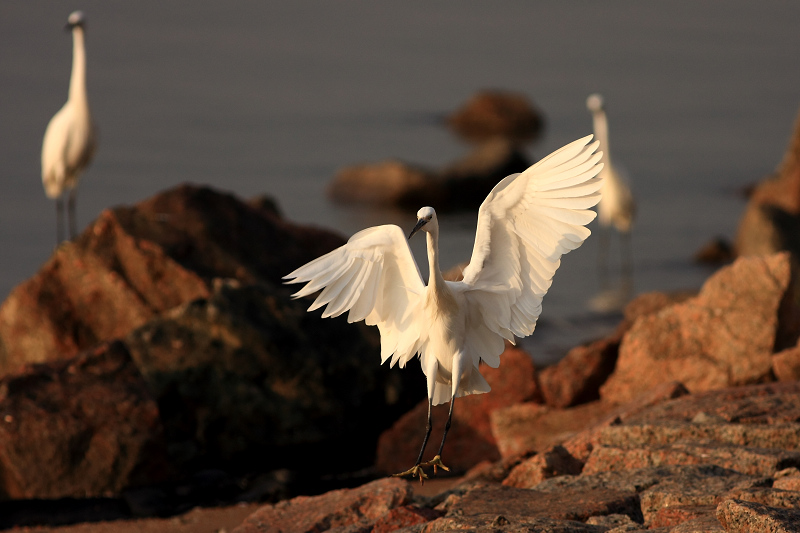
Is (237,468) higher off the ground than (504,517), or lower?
lower

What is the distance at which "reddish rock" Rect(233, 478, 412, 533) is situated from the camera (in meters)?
6.09

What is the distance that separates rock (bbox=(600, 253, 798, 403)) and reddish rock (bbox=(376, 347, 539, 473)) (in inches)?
31.3

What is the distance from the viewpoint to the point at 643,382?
338 inches

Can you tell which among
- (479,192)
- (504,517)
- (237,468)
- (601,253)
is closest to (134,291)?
(237,468)

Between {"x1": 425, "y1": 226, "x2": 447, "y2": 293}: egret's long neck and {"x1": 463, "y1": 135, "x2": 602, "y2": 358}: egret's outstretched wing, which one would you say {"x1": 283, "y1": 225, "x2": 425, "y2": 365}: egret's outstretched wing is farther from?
{"x1": 463, "y1": 135, "x2": 602, "y2": 358}: egret's outstretched wing

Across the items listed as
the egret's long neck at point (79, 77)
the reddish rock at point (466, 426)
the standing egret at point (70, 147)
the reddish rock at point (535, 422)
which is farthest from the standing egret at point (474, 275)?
the egret's long neck at point (79, 77)

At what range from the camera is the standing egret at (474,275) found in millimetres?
6082

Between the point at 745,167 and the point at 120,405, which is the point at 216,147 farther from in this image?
the point at 120,405

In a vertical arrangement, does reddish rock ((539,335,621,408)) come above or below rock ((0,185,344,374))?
below

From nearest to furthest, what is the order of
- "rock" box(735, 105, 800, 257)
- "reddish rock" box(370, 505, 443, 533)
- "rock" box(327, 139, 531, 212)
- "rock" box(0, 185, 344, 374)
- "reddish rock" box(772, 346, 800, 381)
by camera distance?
"reddish rock" box(370, 505, 443, 533)
"reddish rock" box(772, 346, 800, 381)
"rock" box(0, 185, 344, 374)
"rock" box(735, 105, 800, 257)
"rock" box(327, 139, 531, 212)

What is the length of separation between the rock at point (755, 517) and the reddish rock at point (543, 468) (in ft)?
5.95

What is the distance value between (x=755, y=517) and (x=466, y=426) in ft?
15.5

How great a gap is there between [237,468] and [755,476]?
468 cm

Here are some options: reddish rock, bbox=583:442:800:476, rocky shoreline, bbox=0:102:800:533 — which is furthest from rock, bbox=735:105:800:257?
→ reddish rock, bbox=583:442:800:476
